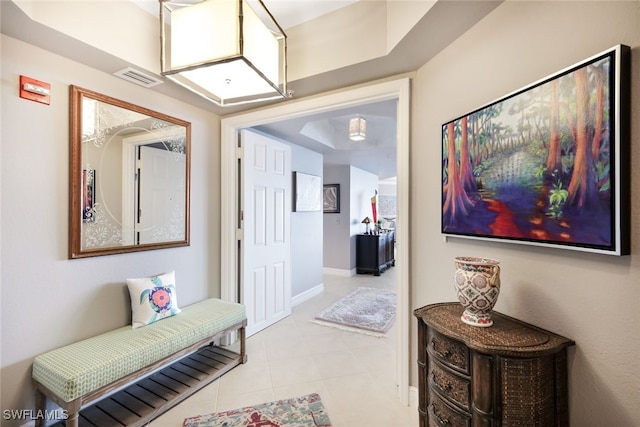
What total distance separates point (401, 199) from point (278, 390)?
1.68 meters

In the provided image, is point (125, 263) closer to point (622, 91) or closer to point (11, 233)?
point (11, 233)

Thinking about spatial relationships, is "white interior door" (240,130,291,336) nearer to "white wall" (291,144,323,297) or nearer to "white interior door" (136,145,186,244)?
"white wall" (291,144,323,297)

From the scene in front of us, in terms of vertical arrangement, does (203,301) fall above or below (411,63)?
below

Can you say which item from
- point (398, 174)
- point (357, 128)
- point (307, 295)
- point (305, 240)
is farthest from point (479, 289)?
point (307, 295)

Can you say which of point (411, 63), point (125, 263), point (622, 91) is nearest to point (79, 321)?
point (125, 263)

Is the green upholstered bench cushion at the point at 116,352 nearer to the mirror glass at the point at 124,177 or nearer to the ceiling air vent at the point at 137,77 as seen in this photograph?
the mirror glass at the point at 124,177

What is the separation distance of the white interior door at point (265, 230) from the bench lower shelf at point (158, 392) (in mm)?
574

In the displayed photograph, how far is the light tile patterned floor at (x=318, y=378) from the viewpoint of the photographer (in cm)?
188

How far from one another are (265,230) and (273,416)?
5.91ft

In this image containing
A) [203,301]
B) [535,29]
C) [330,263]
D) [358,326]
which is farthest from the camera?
[330,263]

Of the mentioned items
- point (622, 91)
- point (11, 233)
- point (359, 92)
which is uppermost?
point (359, 92)

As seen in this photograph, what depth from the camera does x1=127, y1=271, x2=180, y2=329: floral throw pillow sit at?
2.06 m

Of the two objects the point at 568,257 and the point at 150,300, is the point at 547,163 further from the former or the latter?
the point at 150,300

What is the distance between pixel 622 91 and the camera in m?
0.90
